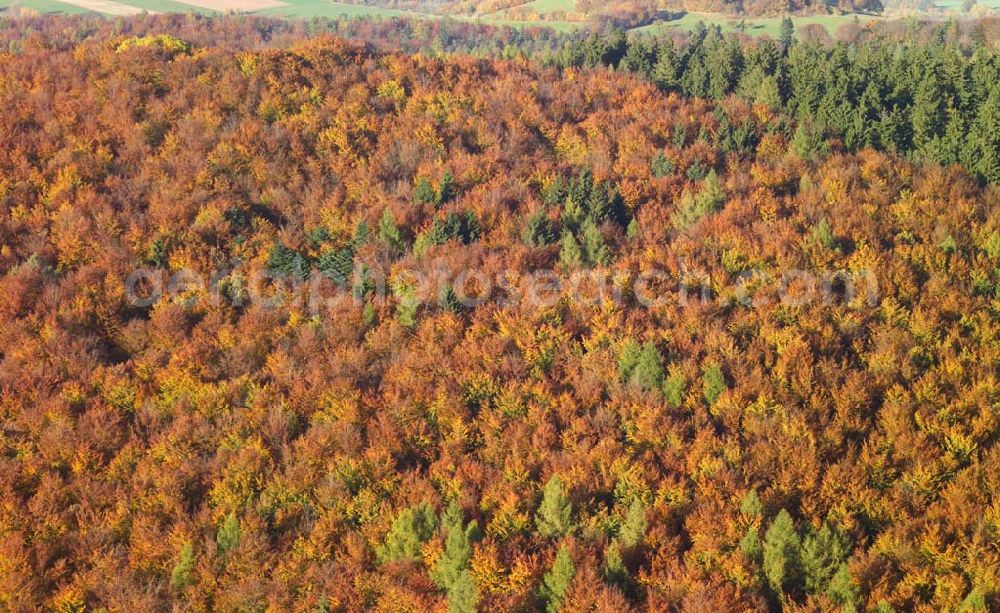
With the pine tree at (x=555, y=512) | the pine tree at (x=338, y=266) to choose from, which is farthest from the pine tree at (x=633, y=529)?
the pine tree at (x=338, y=266)

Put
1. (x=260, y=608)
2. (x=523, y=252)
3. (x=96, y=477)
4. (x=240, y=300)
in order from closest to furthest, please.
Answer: (x=260, y=608) → (x=96, y=477) → (x=240, y=300) → (x=523, y=252)

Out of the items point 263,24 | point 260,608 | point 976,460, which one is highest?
point 263,24

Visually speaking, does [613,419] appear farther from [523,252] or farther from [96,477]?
[96,477]

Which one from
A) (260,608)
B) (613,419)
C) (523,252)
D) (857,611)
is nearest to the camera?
(857,611)

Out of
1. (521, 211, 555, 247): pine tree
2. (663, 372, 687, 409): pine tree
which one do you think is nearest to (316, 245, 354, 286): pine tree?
(521, 211, 555, 247): pine tree

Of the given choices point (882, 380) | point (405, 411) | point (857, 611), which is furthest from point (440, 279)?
point (857, 611)

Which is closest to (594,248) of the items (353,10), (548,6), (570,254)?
(570,254)
